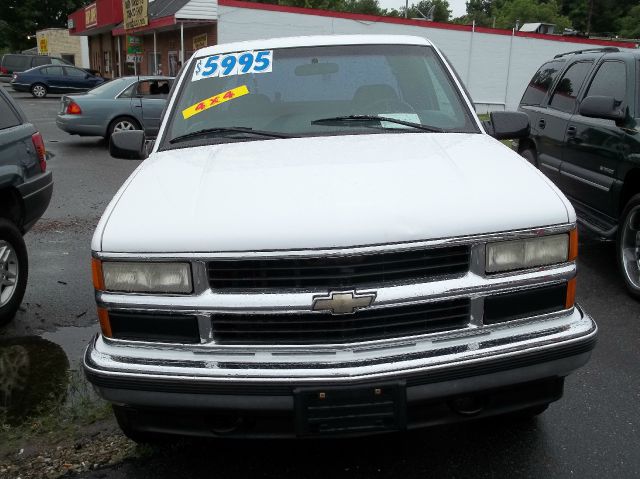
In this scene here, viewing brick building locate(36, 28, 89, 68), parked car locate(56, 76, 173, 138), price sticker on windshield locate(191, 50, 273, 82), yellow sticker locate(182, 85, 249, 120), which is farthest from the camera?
brick building locate(36, 28, 89, 68)

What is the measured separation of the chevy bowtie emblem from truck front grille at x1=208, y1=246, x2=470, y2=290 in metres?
0.04

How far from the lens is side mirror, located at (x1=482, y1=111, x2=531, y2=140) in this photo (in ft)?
12.4

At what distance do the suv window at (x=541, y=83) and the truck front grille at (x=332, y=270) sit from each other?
17.6 feet

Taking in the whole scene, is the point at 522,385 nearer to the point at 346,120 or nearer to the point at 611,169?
the point at 346,120

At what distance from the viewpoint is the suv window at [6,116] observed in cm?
479

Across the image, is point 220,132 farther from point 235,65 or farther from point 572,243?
point 572,243

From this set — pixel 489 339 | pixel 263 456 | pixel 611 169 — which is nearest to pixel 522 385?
pixel 489 339

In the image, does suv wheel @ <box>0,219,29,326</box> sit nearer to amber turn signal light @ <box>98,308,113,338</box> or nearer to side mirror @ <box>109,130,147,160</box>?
side mirror @ <box>109,130,147,160</box>

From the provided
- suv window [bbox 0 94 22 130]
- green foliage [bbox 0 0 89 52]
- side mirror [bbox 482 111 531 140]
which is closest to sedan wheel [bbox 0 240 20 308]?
suv window [bbox 0 94 22 130]

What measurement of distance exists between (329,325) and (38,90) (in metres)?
31.7

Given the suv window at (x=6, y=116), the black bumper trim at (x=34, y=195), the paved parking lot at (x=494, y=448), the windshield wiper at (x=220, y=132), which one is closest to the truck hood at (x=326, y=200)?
the windshield wiper at (x=220, y=132)

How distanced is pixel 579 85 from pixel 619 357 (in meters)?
3.33

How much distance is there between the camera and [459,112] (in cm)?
361

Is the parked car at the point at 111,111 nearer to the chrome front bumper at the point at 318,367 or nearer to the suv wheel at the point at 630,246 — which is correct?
the suv wheel at the point at 630,246
